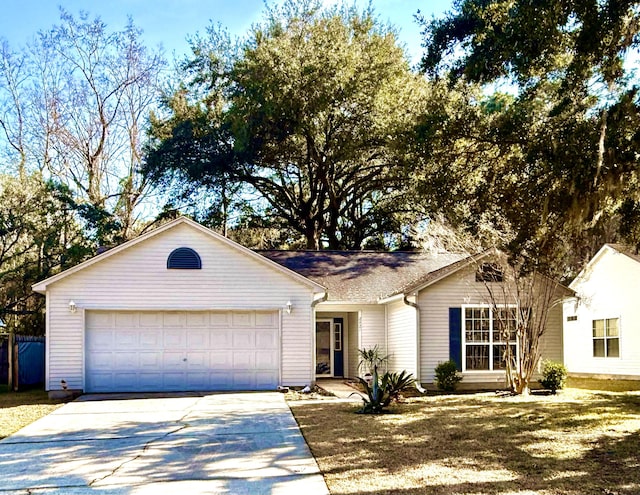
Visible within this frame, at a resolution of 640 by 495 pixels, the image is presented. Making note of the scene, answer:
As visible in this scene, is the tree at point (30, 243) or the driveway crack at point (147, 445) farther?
the tree at point (30, 243)

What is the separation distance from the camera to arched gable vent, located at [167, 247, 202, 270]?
17.9 meters

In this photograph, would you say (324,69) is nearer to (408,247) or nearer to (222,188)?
(222,188)

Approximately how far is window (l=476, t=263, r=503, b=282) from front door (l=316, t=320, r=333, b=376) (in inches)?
233

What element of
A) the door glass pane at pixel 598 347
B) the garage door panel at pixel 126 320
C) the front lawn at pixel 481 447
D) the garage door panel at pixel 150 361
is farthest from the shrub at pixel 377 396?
the door glass pane at pixel 598 347

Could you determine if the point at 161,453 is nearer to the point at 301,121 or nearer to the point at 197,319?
the point at 197,319

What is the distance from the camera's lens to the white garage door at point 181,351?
17.7 metres

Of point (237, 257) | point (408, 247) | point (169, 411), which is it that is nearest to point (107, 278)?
point (237, 257)

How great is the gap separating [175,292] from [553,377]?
9498 mm

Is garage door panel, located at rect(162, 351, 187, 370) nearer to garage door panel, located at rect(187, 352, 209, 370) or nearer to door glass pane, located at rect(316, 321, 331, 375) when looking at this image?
garage door panel, located at rect(187, 352, 209, 370)

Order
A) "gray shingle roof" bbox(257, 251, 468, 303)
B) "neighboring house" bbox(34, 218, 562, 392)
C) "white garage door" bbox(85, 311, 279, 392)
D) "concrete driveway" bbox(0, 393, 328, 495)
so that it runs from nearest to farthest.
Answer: "concrete driveway" bbox(0, 393, 328, 495) < "neighboring house" bbox(34, 218, 562, 392) < "white garage door" bbox(85, 311, 279, 392) < "gray shingle roof" bbox(257, 251, 468, 303)

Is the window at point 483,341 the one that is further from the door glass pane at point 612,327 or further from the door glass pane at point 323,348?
the door glass pane at point 612,327

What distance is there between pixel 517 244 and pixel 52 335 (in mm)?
11463

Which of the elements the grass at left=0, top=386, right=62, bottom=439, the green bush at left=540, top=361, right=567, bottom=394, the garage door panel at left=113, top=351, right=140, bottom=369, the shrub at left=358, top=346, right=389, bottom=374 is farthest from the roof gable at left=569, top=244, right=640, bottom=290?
the grass at left=0, top=386, right=62, bottom=439

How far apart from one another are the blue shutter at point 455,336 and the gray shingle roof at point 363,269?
169 centimetres
